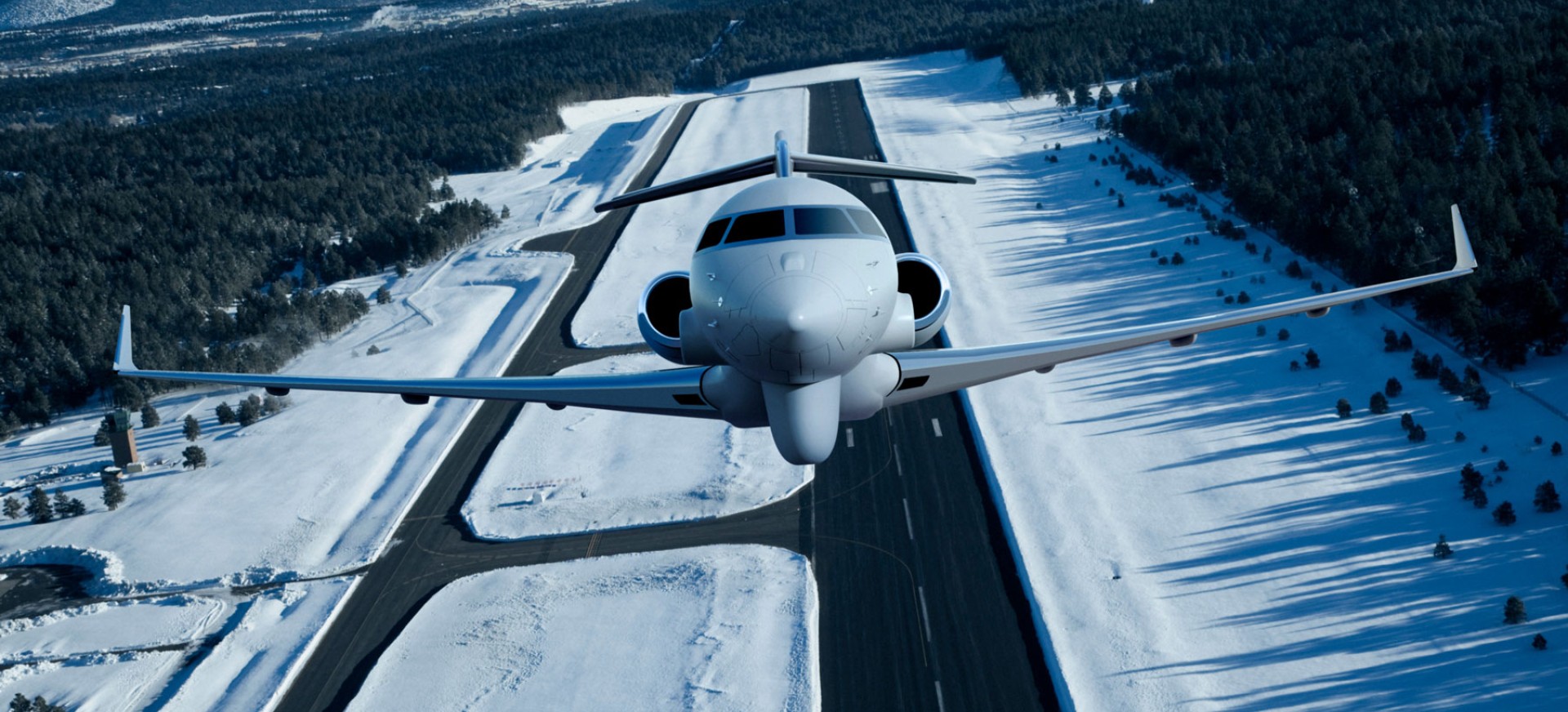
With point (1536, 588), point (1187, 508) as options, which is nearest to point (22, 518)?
point (1187, 508)

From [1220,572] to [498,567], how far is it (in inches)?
1244

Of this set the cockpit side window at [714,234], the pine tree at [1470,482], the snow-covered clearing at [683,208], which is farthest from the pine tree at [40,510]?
the pine tree at [1470,482]

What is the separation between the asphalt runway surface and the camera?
1558 inches

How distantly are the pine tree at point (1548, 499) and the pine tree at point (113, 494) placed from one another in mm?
69687

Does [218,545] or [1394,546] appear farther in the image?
[218,545]

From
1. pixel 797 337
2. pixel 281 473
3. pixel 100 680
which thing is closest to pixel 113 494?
pixel 281 473

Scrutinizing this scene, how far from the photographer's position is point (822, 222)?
2255 centimetres

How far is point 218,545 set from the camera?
173ft

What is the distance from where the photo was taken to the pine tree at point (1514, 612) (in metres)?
37.4

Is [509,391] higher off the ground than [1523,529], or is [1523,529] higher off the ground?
[509,391]

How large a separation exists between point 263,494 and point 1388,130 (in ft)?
294

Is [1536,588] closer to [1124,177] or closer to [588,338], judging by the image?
[588,338]

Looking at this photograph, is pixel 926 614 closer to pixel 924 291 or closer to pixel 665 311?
pixel 924 291

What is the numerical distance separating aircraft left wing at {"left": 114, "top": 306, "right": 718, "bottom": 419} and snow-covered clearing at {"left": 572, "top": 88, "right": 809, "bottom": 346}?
4906 centimetres
